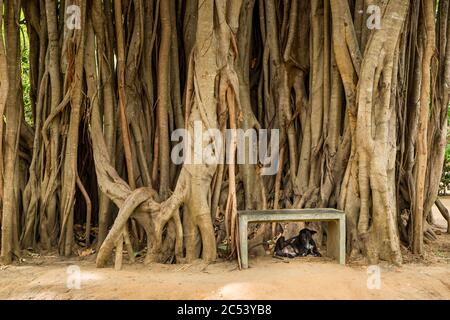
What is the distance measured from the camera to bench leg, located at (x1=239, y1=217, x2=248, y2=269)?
3.57m

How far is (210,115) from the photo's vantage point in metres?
3.78

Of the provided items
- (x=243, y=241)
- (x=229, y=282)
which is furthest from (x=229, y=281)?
(x=243, y=241)

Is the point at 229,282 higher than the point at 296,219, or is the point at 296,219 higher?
the point at 296,219

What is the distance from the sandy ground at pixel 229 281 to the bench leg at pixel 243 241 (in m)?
0.08

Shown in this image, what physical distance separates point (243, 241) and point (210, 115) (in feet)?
3.42

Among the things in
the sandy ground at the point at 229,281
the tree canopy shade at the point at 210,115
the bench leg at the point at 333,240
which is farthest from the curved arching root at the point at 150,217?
the bench leg at the point at 333,240

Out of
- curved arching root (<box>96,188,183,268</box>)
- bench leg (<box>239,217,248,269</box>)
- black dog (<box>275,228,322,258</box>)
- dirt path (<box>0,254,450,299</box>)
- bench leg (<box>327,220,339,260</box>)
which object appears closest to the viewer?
dirt path (<box>0,254,450,299</box>)

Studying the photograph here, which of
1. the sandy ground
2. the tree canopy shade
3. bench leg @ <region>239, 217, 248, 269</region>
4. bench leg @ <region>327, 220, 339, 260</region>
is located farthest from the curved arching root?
bench leg @ <region>327, 220, 339, 260</region>

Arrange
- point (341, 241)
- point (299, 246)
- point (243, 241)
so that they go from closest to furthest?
1. point (243, 241)
2. point (341, 241)
3. point (299, 246)

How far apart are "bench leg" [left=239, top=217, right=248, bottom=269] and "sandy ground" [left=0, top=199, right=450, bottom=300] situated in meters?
0.08

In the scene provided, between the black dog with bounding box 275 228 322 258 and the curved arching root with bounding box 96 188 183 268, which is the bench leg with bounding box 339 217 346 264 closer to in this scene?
the black dog with bounding box 275 228 322 258

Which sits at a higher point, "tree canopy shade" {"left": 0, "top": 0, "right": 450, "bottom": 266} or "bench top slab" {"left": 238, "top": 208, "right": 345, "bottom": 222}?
"tree canopy shade" {"left": 0, "top": 0, "right": 450, "bottom": 266}

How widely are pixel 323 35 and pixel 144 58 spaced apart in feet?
5.64

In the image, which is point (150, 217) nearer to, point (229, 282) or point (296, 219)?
point (229, 282)
